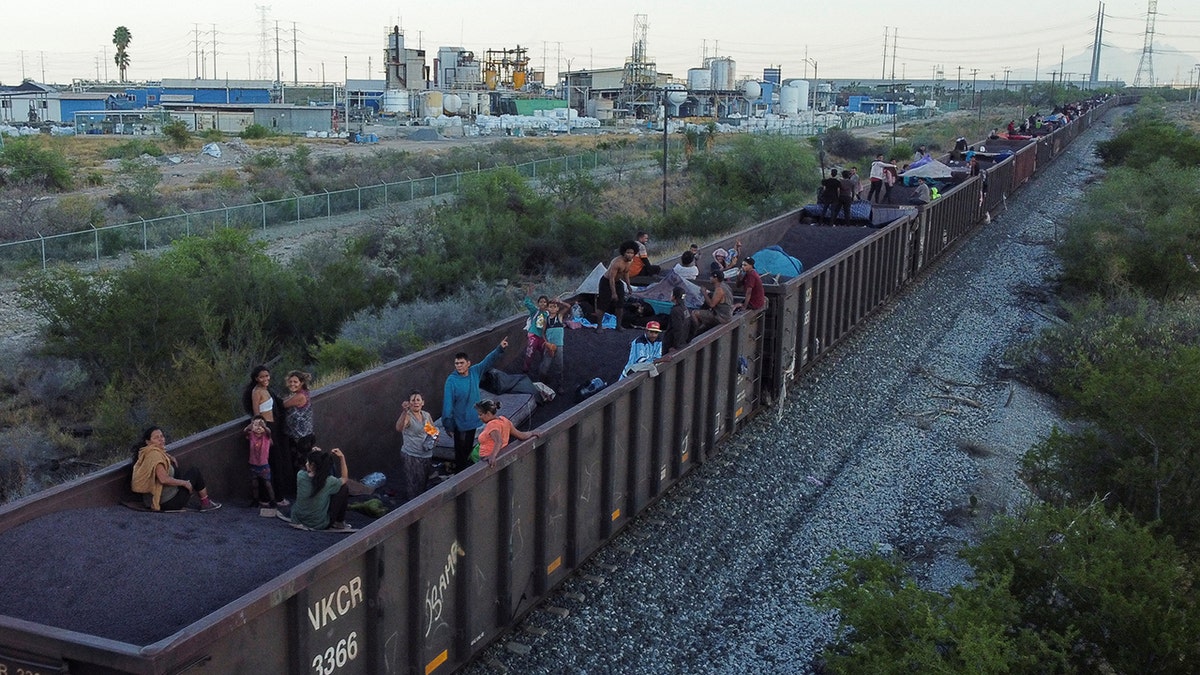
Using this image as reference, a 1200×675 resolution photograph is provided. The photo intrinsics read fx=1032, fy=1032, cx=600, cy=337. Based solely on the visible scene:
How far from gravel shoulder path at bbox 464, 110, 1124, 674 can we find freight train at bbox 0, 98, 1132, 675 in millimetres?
368

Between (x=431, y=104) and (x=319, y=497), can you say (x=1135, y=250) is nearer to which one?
(x=319, y=497)

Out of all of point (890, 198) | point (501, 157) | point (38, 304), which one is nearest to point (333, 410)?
point (38, 304)

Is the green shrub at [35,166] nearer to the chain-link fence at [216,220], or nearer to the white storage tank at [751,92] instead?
the chain-link fence at [216,220]

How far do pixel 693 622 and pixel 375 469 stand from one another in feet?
11.8

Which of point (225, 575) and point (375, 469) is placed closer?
point (225, 575)

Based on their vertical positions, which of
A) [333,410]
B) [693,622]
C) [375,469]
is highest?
[333,410]

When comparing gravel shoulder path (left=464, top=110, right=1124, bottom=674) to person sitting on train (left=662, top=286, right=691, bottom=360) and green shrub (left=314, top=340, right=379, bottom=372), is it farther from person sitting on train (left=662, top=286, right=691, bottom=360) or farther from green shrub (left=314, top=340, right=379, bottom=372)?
green shrub (left=314, top=340, right=379, bottom=372)

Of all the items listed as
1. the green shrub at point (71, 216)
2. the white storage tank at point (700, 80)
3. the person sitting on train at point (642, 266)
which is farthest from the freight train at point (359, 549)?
the white storage tank at point (700, 80)

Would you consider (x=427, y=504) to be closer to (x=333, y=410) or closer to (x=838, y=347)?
(x=333, y=410)

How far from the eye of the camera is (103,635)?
5945 millimetres

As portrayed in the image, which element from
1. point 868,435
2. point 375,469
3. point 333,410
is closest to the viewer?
point 333,410

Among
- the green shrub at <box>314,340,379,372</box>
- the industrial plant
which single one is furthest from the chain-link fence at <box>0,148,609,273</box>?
the industrial plant

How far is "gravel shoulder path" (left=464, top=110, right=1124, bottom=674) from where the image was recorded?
27.5 ft

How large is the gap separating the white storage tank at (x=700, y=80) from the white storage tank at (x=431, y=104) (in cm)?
3950
